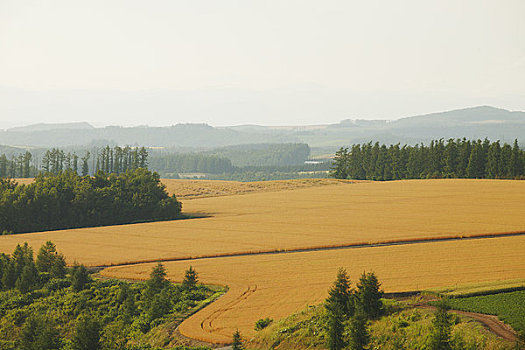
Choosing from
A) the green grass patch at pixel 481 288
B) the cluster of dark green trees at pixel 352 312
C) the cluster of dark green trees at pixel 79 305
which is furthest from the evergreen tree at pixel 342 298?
the cluster of dark green trees at pixel 79 305

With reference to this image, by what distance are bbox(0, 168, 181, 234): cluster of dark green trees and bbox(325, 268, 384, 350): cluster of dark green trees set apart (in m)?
60.5

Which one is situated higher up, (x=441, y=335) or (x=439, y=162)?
(x=439, y=162)

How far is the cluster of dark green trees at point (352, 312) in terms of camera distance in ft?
101

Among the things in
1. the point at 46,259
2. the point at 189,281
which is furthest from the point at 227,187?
the point at 189,281

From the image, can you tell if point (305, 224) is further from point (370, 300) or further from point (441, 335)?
point (441, 335)

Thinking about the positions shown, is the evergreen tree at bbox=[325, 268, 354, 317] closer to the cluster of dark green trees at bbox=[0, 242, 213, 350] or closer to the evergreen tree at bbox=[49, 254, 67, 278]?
the cluster of dark green trees at bbox=[0, 242, 213, 350]

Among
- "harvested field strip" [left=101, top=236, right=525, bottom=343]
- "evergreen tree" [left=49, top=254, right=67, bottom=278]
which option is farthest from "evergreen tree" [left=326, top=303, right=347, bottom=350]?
"evergreen tree" [left=49, top=254, right=67, bottom=278]

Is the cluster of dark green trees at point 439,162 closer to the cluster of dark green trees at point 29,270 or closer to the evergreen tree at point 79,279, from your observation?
the cluster of dark green trees at point 29,270

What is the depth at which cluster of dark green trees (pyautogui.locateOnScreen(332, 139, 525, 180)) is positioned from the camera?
426 ft

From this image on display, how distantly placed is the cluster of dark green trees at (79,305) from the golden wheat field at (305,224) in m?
6.20

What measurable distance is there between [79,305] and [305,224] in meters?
37.7

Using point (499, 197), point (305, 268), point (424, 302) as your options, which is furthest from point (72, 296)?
point (499, 197)

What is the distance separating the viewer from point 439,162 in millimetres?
144250

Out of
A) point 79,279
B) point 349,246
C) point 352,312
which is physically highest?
point 349,246
